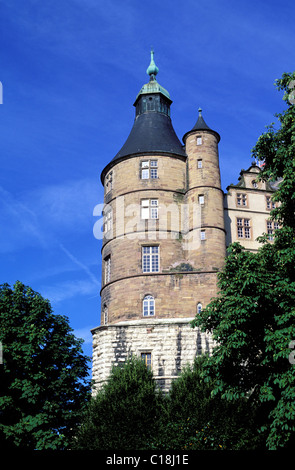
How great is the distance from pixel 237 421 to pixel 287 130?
44.4 feet

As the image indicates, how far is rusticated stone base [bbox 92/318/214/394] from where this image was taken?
32375 millimetres

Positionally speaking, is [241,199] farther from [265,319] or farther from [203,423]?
[265,319]

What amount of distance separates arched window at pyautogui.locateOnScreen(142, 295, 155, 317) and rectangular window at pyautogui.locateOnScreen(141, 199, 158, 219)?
19.0ft

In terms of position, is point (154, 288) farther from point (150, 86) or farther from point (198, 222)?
point (150, 86)

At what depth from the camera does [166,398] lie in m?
28.6

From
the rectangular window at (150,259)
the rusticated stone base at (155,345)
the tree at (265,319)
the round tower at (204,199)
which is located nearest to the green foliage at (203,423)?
the tree at (265,319)

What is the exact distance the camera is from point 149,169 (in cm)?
3944

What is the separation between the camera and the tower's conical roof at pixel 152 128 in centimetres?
4047

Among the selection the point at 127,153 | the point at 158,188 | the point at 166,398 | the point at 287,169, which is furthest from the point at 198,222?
the point at 287,169

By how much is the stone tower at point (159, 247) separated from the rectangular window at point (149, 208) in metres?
0.07

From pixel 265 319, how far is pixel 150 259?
16688mm

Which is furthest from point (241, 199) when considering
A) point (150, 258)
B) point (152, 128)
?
point (152, 128)

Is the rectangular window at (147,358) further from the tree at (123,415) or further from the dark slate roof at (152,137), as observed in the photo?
the dark slate roof at (152,137)

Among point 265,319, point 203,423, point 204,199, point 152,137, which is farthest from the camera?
point 152,137
